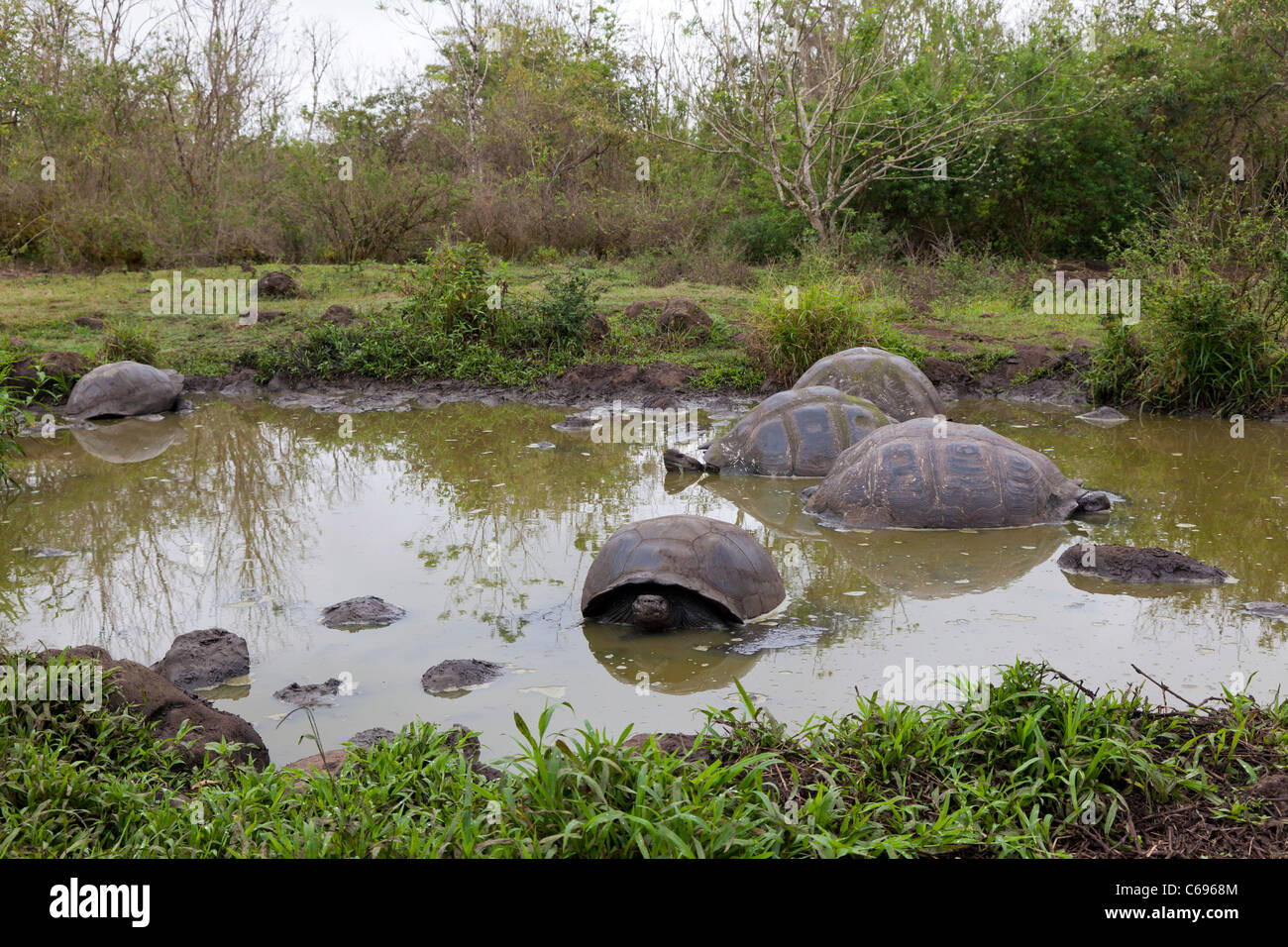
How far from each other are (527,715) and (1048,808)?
2.07 metres

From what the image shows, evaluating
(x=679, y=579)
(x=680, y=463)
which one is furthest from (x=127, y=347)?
(x=679, y=579)

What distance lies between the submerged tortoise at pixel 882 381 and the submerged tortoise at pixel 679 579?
14.8ft

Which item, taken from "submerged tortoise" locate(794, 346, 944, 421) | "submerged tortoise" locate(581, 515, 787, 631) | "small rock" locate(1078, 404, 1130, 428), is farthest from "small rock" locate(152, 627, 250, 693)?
"small rock" locate(1078, 404, 1130, 428)

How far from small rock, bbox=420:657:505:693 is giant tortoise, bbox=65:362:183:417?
8.28m

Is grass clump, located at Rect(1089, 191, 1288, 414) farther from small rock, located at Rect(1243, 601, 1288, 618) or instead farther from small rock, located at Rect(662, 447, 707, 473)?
small rock, located at Rect(1243, 601, 1288, 618)

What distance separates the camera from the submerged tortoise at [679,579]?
5.22m

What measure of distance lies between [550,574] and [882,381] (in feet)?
15.8

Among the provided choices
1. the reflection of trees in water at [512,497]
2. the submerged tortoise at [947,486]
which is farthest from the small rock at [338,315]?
the submerged tortoise at [947,486]

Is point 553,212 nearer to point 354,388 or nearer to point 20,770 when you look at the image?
point 354,388

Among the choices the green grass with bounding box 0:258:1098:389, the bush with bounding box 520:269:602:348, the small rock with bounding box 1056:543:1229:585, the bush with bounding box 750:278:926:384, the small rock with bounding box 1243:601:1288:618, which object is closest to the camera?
the small rock with bounding box 1243:601:1288:618

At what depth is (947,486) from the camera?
22.8ft

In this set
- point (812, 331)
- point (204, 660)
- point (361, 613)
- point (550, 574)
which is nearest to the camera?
point (204, 660)

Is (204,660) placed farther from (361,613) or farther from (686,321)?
(686,321)

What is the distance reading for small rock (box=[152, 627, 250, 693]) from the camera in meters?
4.69
